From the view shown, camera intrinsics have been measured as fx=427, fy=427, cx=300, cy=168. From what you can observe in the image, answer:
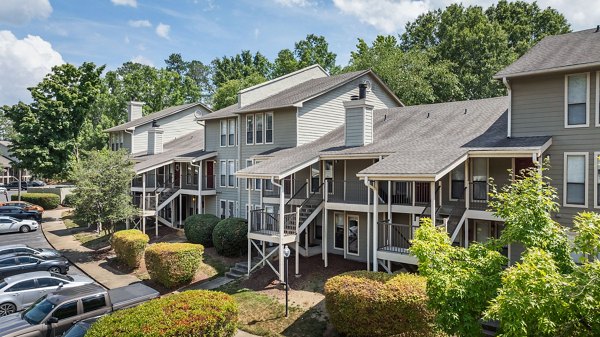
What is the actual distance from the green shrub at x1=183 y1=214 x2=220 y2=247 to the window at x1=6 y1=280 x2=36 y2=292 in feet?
31.8

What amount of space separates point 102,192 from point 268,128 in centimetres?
1113

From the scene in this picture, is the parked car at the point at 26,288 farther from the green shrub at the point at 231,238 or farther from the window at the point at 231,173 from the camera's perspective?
the window at the point at 231,173

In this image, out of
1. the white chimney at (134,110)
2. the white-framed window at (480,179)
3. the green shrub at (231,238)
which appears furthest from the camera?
the white chimney at (134,110)

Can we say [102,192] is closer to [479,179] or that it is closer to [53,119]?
[53,119]

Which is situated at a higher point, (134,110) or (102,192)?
(134,110)

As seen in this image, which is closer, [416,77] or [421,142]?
[421,142]

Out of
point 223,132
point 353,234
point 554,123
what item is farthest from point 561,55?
point 223,132

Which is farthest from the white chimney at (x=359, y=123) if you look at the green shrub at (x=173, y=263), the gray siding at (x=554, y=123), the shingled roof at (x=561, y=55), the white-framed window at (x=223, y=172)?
the white-framed window at (x=223, y=172)

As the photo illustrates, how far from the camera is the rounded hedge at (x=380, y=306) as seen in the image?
1285 cm

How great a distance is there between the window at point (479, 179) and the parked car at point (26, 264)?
20807 mm

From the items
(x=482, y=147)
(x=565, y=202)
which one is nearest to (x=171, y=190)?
(x=482, y=147)

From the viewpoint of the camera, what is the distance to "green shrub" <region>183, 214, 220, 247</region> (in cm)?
2569

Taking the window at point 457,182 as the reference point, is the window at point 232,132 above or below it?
above

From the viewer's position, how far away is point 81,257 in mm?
26750
